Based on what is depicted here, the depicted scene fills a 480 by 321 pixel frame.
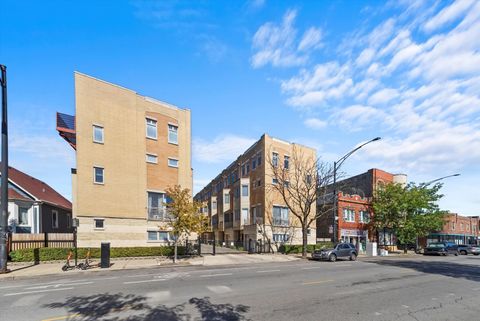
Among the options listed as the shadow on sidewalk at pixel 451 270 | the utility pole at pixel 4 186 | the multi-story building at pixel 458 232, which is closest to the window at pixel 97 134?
the utility pole at pixel 4 186

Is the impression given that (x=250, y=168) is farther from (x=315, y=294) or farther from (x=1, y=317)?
(x=1, y=317)

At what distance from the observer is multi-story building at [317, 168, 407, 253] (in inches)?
1549

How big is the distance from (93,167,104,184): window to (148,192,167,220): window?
427 centimetres

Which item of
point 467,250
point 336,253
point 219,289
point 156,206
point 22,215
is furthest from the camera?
point 467,250

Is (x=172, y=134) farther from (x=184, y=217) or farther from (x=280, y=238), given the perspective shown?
(x=280, y=238)

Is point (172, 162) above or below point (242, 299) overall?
above

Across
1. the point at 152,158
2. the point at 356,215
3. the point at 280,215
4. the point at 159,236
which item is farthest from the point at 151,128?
the point at 356,215

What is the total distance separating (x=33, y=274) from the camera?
16.1m

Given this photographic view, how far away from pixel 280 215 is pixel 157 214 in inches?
553

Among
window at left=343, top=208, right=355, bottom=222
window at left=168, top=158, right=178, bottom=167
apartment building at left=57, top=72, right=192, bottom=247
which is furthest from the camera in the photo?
window at left=343, top=208, right=355, bottom=222

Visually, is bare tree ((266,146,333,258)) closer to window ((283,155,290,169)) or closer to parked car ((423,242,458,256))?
window ((283,155,290,169))

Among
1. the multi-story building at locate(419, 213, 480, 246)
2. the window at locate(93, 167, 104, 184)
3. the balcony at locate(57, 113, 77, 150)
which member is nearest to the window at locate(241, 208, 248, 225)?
the window at locate(93, 167, 104, 184)

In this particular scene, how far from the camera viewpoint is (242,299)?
973 centimetres

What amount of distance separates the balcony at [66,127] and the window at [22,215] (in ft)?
23.7
